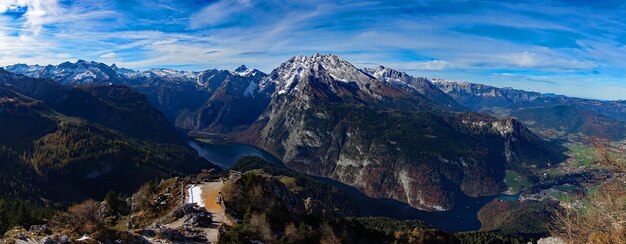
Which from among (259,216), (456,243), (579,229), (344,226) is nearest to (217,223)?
(259,216)

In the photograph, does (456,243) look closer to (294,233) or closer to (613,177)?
(294,233)

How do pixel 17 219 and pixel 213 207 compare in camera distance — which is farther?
pixel 213 207

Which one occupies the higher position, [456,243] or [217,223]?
[217,223]

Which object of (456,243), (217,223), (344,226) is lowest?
(456,243)

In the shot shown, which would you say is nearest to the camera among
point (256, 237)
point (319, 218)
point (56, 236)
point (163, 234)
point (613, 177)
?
point (613, 177)

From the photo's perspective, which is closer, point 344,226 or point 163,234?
point 163,234

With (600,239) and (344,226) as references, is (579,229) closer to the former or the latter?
(600,239)

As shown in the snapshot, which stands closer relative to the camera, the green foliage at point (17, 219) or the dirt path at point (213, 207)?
the dirt path at point (213, 207)

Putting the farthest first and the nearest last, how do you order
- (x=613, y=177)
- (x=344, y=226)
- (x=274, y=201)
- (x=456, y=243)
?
(x=456, y=243) < (x=344, y=226) < (x=274, y=201) < (x=613, y=177)

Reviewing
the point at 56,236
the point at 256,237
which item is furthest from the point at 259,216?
the point at 56,236

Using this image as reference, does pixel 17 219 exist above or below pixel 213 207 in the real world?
above

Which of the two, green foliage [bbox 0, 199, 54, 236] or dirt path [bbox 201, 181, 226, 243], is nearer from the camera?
dirt path [bbox 201, 181, 226, 243]
